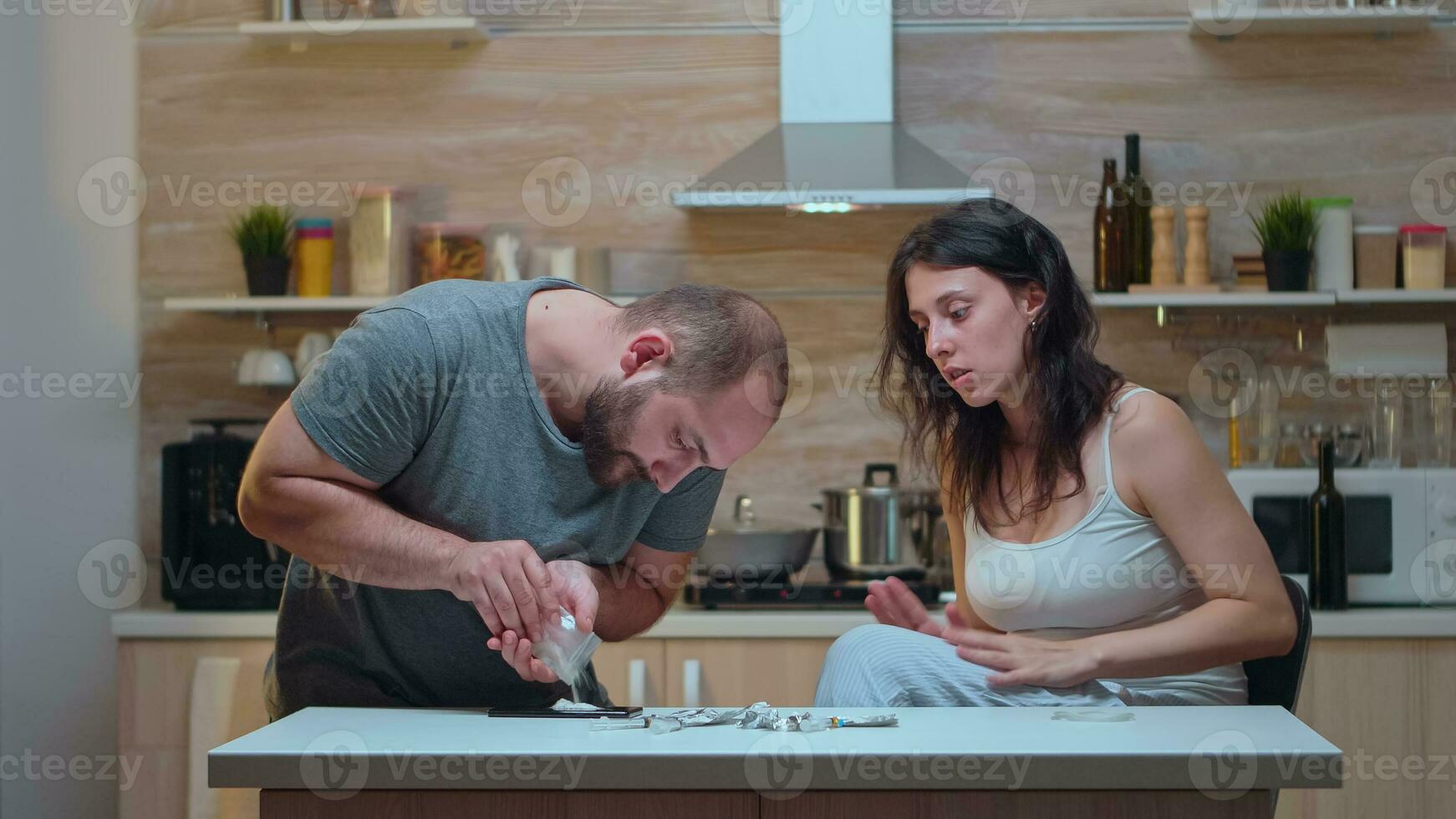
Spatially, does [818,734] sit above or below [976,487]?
below

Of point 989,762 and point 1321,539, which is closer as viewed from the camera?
point 989,762

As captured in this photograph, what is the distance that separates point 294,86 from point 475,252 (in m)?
0.65

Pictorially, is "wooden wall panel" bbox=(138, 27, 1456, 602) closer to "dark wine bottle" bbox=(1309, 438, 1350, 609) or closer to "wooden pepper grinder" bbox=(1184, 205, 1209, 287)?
"wooden pepper grinder" bbox=(1184, 205, 1209, 287)

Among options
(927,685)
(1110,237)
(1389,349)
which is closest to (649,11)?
(1110,237)

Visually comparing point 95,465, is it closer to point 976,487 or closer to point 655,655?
point 655,655

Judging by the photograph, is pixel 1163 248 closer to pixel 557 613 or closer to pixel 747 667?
pixel 747 667

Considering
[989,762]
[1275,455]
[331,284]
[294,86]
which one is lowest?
[989,762]

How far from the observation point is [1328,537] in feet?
8.76

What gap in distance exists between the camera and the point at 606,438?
1509 mm

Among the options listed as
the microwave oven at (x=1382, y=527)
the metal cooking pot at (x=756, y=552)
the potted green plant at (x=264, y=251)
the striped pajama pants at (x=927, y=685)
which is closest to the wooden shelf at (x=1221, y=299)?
the microwave oven at (x=1382, y=527)

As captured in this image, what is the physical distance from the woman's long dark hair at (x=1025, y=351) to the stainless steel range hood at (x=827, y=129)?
881 millimetres

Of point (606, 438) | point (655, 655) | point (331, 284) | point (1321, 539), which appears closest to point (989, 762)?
point (606, 438)

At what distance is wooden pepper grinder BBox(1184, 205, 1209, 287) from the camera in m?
2.96

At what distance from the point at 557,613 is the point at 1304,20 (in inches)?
94.6
